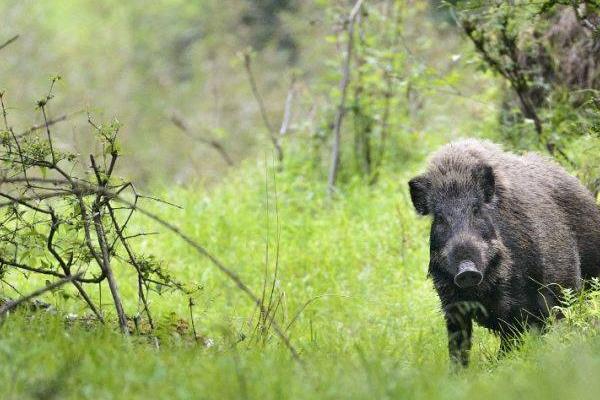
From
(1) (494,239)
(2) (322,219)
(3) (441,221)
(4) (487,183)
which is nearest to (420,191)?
(3) (441,221)

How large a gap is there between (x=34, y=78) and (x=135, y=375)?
66.4 feet

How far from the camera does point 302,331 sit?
6.71 meters

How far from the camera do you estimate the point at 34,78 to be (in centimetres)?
2273

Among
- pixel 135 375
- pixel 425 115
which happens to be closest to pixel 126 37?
pixel 425 115

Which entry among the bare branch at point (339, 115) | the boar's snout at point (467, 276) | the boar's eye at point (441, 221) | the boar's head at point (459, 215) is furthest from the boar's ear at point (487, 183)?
the bare branch at point (339, 115)

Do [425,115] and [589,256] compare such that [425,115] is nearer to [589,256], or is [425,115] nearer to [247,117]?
[589,256]

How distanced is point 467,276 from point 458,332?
433 millimetres

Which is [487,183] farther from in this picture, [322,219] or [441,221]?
[322,219]

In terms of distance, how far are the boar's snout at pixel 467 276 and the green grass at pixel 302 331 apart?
0.42m

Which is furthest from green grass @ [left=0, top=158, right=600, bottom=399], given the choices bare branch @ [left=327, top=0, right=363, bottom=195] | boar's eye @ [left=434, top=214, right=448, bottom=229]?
boar's eye @ [left=434, top=214, right=448, bottom=229]

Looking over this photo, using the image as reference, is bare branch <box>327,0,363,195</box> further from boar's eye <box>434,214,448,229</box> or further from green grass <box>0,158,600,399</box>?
boar's eye <box>434,214,448,229</box>

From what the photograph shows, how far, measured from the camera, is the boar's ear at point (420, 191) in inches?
236

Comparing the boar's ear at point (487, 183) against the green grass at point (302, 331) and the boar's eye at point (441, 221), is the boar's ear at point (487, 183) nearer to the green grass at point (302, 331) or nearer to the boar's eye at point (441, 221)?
the boar's eye at point (441, 221)

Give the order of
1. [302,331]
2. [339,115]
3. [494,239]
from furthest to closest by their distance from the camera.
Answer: [339,115] → [302,331] → [494,239]
